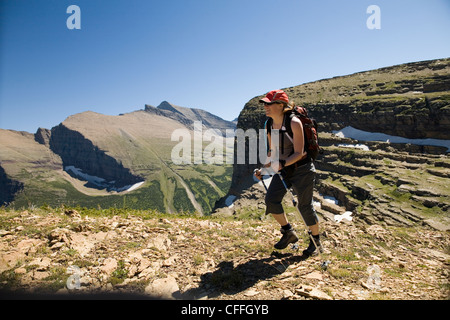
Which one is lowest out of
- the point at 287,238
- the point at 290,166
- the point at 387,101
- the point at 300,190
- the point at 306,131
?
the point at 287,238

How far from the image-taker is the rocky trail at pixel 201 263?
4.25m

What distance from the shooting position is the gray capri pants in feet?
18.0

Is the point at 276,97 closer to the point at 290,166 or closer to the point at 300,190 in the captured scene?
the point at 290,166

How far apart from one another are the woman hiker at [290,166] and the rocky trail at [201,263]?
4.36ft

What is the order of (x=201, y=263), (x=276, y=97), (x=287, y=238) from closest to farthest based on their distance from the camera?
(x=276, y=97), (x=201, y=263), (x=287, y=238)

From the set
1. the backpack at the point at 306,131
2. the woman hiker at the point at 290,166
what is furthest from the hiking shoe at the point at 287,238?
the backpack at the point at 306,131

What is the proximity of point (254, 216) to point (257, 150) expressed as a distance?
3662cm

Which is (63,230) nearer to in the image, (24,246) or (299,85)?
(24,246)

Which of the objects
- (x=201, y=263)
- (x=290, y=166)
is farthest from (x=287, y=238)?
(x=201, y=263)

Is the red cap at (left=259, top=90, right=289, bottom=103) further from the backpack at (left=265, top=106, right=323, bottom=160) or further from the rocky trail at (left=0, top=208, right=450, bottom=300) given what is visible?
the rocky trail at (left=0, top=208, right=450, bottom=300)

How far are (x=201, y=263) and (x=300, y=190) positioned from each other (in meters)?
3.24

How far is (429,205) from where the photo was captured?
92.2 feet

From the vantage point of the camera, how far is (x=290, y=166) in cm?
552

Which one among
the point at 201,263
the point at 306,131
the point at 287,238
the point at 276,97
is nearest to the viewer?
the point at 276,97
